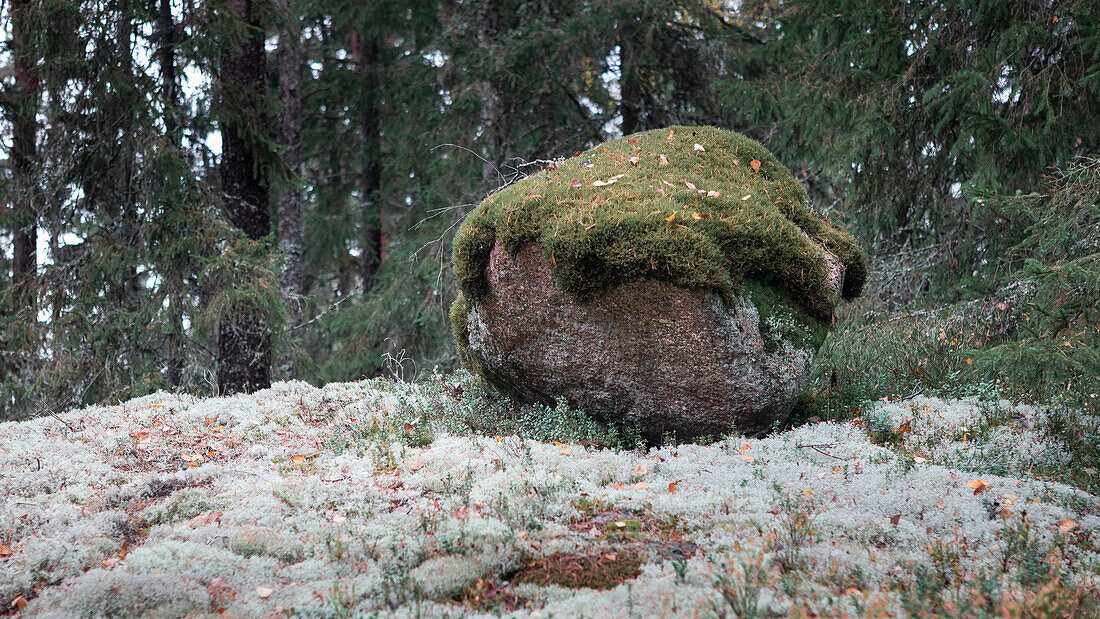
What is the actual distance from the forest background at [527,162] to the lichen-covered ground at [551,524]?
102 centimetres

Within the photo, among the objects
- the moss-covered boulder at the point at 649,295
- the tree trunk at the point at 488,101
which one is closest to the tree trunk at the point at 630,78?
the tree trunk at the point at 488,101

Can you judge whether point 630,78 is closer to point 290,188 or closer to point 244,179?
point 290,188

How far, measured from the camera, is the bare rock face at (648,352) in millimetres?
5156

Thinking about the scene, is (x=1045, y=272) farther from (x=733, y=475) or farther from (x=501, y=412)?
(x=501, y=412)

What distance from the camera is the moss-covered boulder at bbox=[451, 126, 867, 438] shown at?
5.13m

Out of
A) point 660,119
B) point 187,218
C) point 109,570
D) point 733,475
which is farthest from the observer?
point 660,119

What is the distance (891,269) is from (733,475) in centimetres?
554

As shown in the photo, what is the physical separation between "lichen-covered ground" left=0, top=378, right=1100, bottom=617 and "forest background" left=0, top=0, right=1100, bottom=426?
1.02 meters

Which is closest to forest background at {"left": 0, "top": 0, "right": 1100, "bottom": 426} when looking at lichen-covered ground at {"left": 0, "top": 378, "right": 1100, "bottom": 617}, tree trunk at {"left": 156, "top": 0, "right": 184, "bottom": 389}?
tree trunk at {"left": 156, "top": 0, "right": 184, "bottom": 389}

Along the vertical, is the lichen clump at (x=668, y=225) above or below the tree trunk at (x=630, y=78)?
below

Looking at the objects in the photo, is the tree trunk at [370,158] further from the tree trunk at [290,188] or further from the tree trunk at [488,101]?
the tree trunk at [488,101]

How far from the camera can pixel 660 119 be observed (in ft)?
37.0

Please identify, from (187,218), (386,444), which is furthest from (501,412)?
(187,218)

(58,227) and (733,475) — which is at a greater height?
(58,227)
